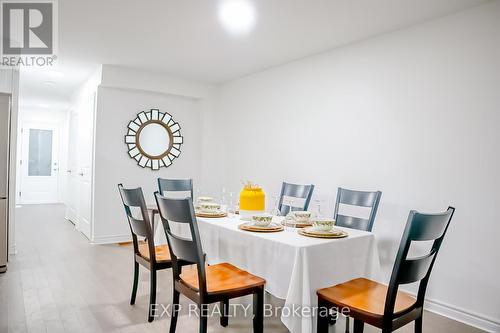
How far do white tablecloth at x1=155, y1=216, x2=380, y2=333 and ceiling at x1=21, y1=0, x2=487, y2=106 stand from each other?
1879mm

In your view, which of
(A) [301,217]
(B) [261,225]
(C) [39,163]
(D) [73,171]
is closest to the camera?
(B) [261,225]

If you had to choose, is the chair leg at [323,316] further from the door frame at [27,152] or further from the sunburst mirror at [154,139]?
the door frame at [27,152]

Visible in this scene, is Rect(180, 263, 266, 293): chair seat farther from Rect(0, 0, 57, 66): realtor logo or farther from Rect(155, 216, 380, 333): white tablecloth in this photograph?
Rect(0, 0, 57, 66): realtor logo

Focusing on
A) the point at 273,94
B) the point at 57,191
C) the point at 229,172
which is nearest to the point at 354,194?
the point at 273,94

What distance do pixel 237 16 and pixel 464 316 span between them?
3129mm

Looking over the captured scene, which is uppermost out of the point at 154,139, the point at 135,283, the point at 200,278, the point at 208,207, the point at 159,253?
the point at 154,139

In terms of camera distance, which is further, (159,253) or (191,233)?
(159,253)

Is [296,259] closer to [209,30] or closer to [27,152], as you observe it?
[209,30]

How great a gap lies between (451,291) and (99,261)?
359 centimetres

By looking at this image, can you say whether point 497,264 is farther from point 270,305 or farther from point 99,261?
point 99,261

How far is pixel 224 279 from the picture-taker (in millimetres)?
2061

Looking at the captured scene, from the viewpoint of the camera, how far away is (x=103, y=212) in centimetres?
493

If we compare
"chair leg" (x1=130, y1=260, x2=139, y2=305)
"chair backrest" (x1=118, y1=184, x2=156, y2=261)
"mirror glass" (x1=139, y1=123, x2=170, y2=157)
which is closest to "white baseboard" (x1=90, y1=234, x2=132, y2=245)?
"mirror glass" (x1=139, y1=123, x2=170, y2=157)

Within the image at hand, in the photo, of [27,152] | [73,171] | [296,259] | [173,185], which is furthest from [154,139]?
[27,152]
